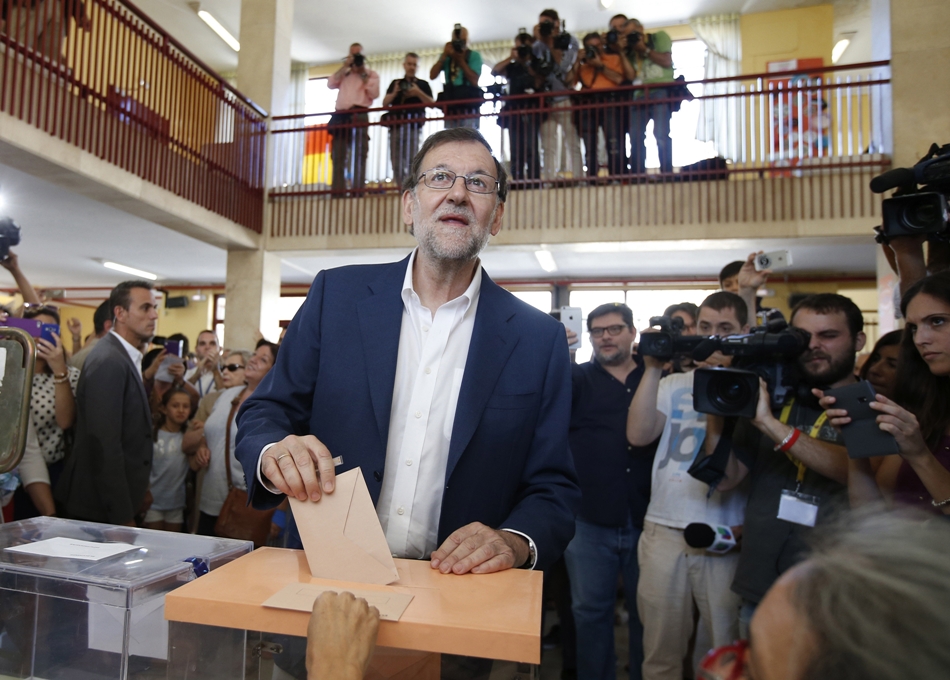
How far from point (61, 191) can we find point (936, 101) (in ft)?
29.0

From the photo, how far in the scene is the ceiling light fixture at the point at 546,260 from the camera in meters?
8.86

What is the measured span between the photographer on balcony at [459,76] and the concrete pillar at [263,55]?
2104 mm

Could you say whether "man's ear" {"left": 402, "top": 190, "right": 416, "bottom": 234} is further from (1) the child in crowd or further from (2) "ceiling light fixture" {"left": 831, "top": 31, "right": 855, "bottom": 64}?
(2) "ceiling light fixture" {"left": 831, "top": 31, "right": 855, "bottom": 64}

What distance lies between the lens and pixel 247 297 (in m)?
8.23

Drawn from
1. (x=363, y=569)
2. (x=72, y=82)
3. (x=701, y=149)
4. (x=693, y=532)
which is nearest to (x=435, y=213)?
(x=363, y=569)

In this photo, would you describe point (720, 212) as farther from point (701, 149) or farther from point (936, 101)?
point (936, 101)

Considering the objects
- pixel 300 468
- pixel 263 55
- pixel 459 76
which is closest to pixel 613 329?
pixel 300 468

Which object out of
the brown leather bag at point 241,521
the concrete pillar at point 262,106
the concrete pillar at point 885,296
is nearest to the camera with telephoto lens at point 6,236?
the brown leather bag at point 241,521

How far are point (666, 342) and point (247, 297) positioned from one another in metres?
6.81

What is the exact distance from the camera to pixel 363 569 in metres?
1.02

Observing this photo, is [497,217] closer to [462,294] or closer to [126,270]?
[462,294]

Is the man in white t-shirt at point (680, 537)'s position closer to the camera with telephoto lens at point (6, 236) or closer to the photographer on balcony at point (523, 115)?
the camera with telephoto lens at point (6, 236)

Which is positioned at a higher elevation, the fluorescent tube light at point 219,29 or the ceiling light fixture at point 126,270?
the fluorescent tube light at point 219,29

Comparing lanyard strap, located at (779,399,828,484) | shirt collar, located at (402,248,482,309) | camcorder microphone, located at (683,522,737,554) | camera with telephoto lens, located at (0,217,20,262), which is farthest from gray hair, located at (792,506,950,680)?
camera with telephoto lens, located at (0,217,20,262)
